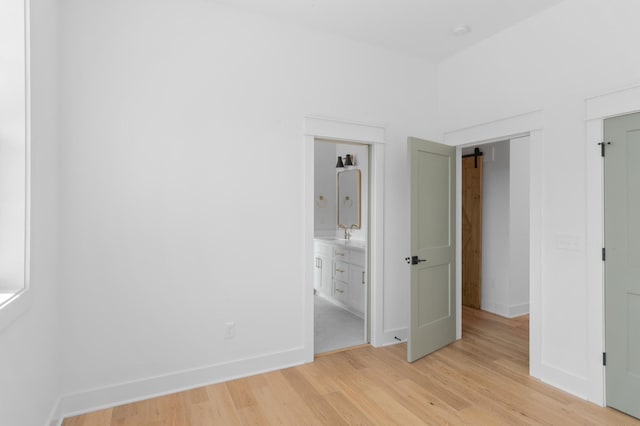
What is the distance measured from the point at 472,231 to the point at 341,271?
6.35ft

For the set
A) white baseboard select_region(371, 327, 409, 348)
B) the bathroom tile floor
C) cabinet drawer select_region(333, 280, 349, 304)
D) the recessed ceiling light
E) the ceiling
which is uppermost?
the ceiling

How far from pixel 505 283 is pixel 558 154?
2275 millimetres

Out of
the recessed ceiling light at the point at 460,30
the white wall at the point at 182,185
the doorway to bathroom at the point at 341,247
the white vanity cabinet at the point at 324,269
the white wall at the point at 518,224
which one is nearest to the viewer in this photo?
the white wall at the point at 182,185

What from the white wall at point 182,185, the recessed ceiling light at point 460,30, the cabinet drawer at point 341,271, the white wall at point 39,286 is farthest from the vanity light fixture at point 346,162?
the white wall at point 39,286

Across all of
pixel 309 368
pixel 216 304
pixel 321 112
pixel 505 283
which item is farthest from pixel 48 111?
pixel 505 283

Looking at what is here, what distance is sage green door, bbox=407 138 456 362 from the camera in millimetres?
3262

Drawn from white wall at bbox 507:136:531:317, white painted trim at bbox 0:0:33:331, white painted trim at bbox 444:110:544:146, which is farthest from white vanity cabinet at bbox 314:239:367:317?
white painted trim at bbox 0:0:33:331

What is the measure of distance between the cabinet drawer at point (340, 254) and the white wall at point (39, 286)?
3.23m

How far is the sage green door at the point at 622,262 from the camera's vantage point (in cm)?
238

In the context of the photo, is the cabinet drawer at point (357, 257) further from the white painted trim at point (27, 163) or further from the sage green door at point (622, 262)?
the white painted trim at point (27, 163)

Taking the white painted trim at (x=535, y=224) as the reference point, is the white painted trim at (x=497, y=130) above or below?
above

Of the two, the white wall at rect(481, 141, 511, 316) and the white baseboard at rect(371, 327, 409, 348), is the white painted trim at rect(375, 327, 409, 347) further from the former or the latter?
the white wall at rect(481, 141, 511, 316)

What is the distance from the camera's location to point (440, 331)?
3.55m

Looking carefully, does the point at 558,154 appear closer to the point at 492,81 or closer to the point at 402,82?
the point at 492,81
